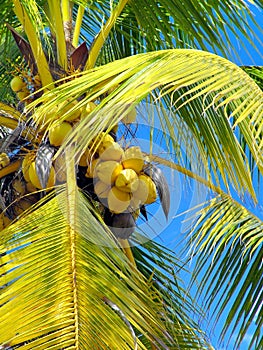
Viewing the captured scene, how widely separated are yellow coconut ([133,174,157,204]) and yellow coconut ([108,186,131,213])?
53 millimetres

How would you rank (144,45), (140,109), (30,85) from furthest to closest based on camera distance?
1. (144,45)
2. (30,85)
3. (140,109)

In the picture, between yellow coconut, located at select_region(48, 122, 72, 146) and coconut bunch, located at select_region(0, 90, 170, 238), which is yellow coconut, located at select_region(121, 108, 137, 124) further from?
yellow coconut, located at select_region(48, 122, 72, 146)

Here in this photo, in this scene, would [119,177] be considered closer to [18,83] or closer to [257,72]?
[18,83]

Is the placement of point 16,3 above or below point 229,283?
above

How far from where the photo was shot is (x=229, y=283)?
12.9 feet

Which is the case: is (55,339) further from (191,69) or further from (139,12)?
(139,12)

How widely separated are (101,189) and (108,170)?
5.1 inches

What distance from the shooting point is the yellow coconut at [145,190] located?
10.9 ft

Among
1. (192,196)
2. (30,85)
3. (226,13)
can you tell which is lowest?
(192,196)

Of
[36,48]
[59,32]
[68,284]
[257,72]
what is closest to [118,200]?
[68,284]

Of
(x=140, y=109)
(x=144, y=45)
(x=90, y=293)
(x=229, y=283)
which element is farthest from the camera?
(x=144, y=45)

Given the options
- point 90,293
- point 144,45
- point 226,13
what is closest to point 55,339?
point 90,293

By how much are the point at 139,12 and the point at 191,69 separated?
4.73 feet

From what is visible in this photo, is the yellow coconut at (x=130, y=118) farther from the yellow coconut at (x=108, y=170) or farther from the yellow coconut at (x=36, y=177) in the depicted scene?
the yellow coconut at (x=36, y=177)
